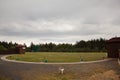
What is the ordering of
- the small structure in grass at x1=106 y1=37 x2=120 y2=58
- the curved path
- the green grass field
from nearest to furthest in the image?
the curved path, the green grass field, the small structure in grass at x1=106 y1=37 x2=120 y2=58

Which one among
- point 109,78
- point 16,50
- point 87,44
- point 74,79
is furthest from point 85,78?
point 87,44

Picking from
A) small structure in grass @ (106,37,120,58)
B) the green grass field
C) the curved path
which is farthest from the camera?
small structure in grass @ (106,37,120,58)

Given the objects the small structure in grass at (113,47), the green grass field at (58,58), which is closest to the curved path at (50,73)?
the green grass field at (58,58)

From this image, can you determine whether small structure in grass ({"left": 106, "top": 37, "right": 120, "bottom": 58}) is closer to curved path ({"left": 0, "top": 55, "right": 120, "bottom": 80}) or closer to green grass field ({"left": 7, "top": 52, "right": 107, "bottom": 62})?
green grass field ({"left": 7, "top": 52, "right": 107, "bottom": 62})

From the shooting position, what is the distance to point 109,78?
15016 mm

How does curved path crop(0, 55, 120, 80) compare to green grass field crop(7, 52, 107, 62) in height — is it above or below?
below

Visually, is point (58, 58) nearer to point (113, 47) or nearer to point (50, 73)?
point (113, 47)

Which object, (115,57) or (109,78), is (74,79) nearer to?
(109,78)

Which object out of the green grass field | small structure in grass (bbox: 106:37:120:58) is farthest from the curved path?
small structure in grass (bbox: 106:37:120:58)

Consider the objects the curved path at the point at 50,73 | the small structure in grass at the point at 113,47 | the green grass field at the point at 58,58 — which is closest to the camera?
the curved path at the point at 50,73

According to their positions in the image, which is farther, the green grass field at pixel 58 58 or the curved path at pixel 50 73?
the green grass field at pixel 58 58

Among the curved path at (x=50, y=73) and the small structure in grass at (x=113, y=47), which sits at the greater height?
Answer: the small structure in grass at (x=113, y=47)

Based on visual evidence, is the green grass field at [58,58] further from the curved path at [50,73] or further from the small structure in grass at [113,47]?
the curved path at [50,73]

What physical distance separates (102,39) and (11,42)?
4487 centimetres
